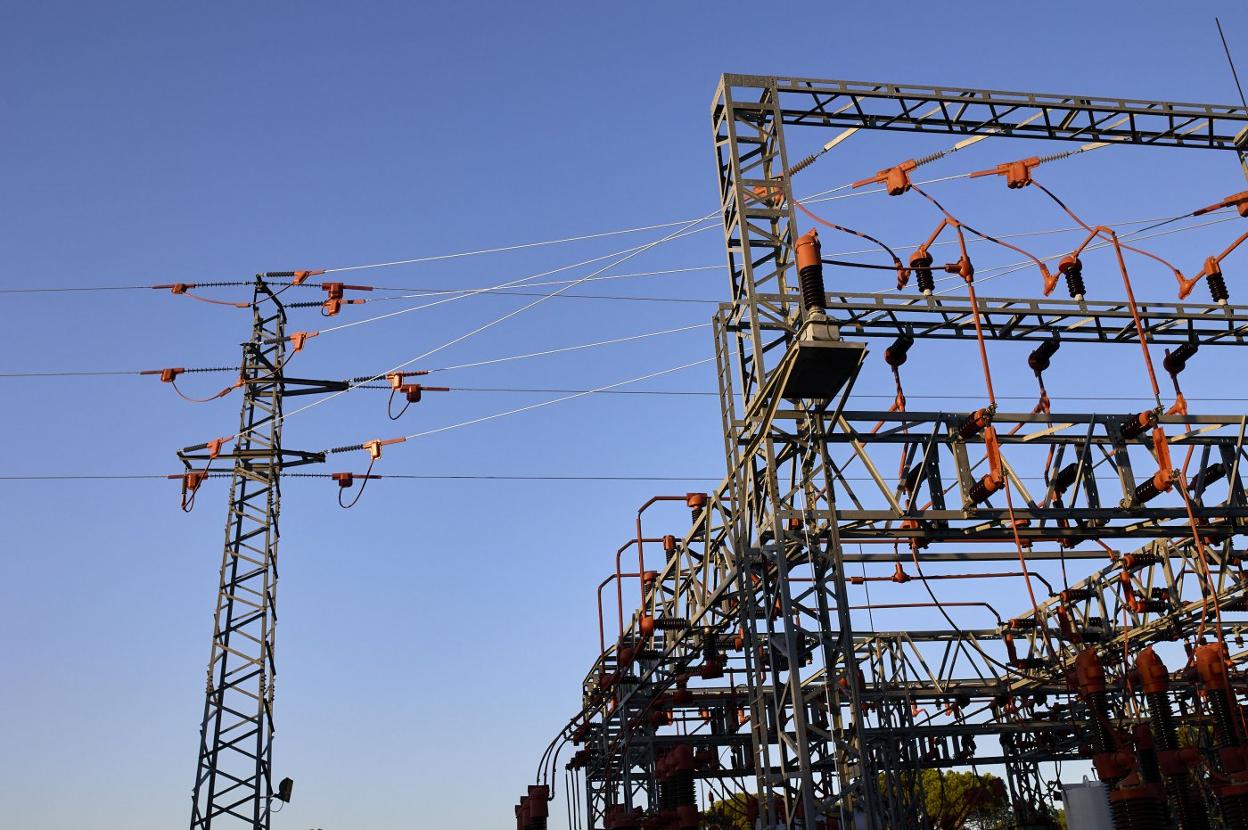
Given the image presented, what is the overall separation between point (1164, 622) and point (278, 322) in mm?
19365

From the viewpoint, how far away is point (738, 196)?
17953 millimetres

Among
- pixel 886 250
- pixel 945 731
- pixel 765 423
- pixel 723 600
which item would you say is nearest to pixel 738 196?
pixel 886 250

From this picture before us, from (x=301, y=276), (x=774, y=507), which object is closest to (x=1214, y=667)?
(x=774, y=507)

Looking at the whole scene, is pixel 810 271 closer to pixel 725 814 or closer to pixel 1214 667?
pixel 1214 667

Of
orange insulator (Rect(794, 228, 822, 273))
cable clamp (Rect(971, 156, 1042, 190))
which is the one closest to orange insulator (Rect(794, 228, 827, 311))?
orange insulator (Rect(794, 228, 822, 273))

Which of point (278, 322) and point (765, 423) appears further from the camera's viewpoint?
point (278, 322)

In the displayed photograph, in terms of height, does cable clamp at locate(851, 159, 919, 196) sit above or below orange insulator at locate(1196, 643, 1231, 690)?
above

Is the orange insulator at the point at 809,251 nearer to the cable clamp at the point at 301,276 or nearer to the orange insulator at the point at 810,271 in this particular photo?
the orange insulator at the point at 810,271

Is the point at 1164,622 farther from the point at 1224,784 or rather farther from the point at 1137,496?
the point at 1224,784

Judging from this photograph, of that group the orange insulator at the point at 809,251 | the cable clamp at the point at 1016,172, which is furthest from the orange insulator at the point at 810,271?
the cable clamp at the point at 1016,172

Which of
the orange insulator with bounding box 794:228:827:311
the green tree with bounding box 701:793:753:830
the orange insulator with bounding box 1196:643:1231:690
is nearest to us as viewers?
the orange insulator with bounding box 1196:643:1231:690

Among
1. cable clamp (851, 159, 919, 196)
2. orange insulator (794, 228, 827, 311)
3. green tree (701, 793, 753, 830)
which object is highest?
cable clamp (851, 159, 919, 196)

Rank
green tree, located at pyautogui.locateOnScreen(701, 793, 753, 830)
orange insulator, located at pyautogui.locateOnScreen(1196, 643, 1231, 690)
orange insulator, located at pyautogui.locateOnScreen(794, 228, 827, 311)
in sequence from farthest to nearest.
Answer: green tree, located at pyautogui.locateOnScreen(701, 793, 753, 830)
orange insulator, located at pyautogui.locateOnScreen(794, 228, 827, 311)
orange insulator, located at pyautogui.locateOnScreen(1196, 643, 1231, 690)

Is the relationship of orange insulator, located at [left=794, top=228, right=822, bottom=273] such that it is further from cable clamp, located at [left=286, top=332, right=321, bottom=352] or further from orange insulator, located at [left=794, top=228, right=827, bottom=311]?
cable clamp, located at [left=286, top=332, right=321, bottom=352]
